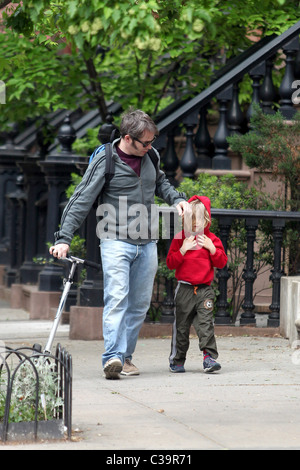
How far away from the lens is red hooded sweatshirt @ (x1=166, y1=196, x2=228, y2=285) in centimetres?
724

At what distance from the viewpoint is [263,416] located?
5.67 m

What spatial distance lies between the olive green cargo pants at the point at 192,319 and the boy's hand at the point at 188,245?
0.29 m

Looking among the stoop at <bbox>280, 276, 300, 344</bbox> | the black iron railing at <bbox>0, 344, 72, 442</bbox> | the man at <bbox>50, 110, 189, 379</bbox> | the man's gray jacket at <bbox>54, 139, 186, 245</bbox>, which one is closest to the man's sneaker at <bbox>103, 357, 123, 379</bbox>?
the man at <bbox>50, 110, 189, 379</bbox>

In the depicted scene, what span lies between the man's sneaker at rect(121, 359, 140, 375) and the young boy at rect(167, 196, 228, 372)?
0.31m

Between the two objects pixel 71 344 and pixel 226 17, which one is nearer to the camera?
pixel 71 344

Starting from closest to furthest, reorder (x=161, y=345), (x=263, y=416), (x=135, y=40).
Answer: (x=135, y=40), (x=263, y=416), (x=161, y=345)

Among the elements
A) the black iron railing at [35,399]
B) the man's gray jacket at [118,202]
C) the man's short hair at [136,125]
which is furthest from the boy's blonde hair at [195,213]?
the black iron railing at [35,399]

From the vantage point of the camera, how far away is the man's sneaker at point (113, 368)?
681cm

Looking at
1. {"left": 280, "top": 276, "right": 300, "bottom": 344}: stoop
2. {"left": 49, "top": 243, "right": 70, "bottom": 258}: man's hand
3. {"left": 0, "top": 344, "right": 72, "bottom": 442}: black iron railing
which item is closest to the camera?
{"left": 0, "top": 344, "right": 72, "bottom": 442}: black iron railing

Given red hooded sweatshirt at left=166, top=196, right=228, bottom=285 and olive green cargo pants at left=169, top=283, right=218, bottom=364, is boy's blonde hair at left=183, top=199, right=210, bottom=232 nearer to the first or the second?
red hooded sweatshirt at left=166, top=196, right=228, bottom=285

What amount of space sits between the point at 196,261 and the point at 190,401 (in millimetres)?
1434

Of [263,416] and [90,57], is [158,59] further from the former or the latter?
[263,416]

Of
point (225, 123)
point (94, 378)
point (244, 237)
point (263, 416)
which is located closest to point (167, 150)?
point (225, 123)

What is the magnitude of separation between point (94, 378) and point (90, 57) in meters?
5.30
